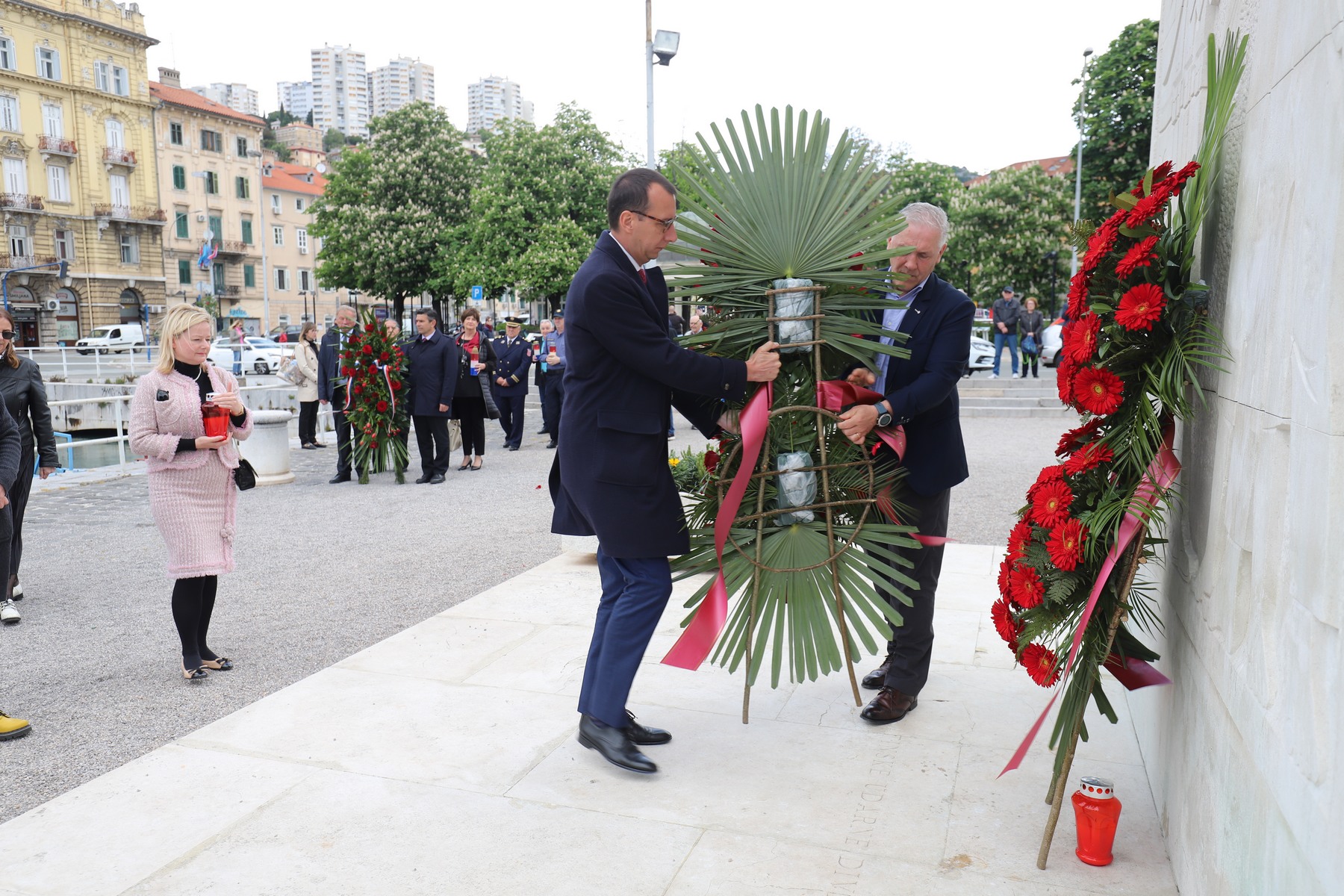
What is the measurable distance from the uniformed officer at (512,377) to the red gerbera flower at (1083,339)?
11.8 m

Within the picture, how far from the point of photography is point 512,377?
46.8ft

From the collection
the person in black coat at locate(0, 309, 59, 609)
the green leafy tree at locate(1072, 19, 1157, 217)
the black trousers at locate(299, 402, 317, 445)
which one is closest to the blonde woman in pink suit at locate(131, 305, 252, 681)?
the person in black coat at locate(0, 309, 59, 609)

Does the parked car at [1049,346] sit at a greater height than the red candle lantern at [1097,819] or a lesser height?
greater

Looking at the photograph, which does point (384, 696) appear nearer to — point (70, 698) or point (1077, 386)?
point (70, 698)

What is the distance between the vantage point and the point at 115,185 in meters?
54.2

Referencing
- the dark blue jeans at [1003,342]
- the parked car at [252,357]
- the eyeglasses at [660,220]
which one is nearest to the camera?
the eyeglasses at [660,220]

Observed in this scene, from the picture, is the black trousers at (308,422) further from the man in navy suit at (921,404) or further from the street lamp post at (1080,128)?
Result: the street lamp post at (1080,128)

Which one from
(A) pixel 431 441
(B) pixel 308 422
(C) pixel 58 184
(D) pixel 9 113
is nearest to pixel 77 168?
(C) pixel 58 184

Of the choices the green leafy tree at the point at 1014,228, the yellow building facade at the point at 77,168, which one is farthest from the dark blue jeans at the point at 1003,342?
the yellow building facade at the point at 77,168

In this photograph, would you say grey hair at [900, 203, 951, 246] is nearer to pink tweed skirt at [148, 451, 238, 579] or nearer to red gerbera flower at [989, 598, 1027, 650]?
red gerbera flower at [989, 598, 1027, 650]

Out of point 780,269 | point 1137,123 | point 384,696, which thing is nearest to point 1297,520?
point 780,269

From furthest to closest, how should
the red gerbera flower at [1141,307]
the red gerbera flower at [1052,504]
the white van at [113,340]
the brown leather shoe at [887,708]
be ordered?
the white van at [113,340]
the brown leather shoe at [887,708]
the red gerbera flower at [1052,504]
the red gerbera flower at [1141,307]

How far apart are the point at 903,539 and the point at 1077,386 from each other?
2.95 feet

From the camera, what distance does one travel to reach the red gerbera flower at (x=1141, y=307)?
254 cm
